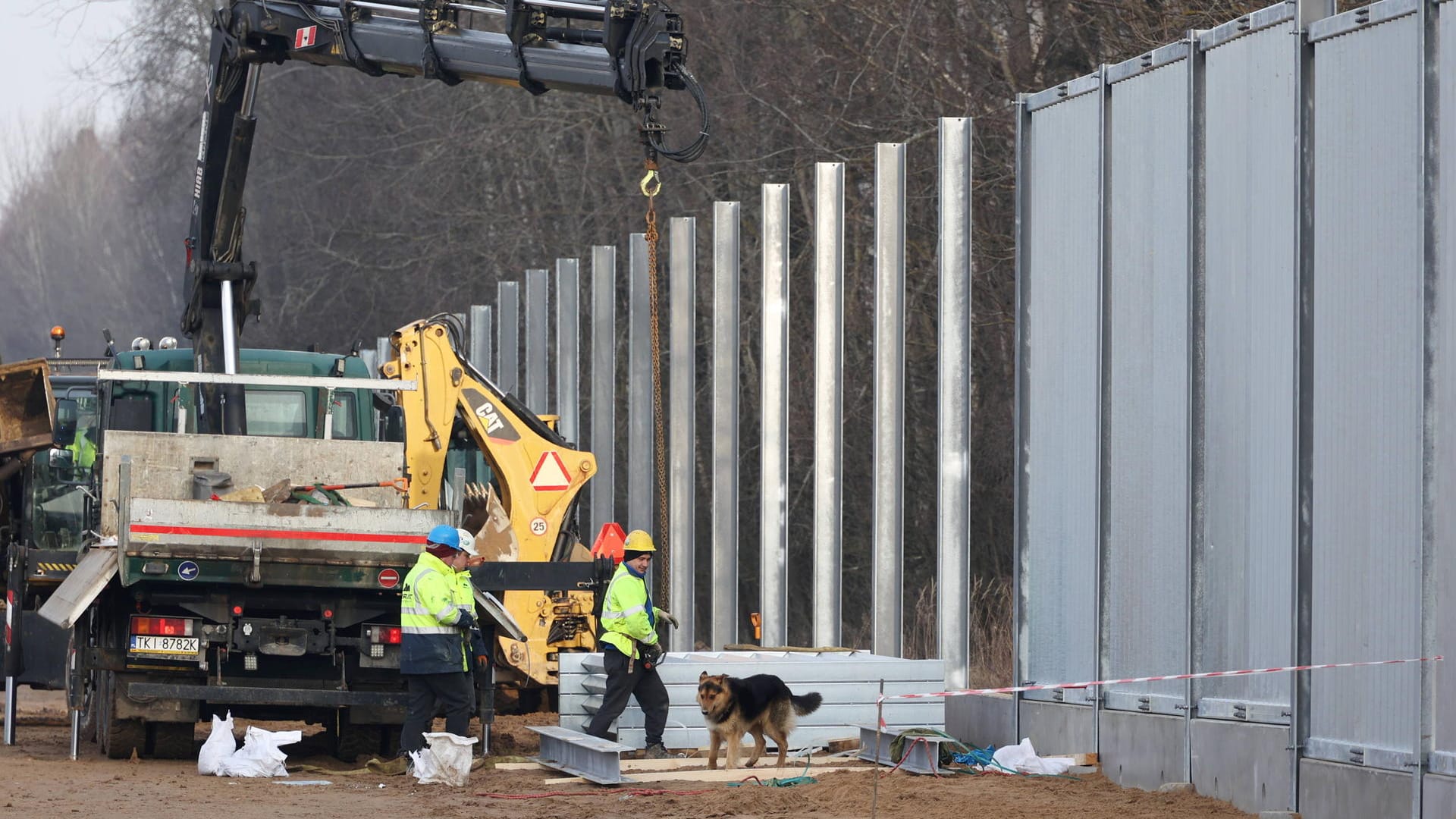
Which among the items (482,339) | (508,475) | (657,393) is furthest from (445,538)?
(482,339)

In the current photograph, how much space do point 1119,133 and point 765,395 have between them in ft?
20.7

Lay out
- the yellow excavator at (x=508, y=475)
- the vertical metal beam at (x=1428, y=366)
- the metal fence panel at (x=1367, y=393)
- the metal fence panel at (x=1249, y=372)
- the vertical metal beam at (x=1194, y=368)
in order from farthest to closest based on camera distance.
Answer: the yellow excavator at (x=508, y=475) < the vertical metal beam at (x=1194, y=368) < the metal fence panel at (x=1249, y=372) < the metal fence panel at (x=1367, y=393) < the vertical metal beam at (x=1428, y=366)

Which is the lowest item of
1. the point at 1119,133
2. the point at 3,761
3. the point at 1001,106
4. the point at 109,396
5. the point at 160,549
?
the point at 3,761

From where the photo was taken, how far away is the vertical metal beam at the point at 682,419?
22266 mm

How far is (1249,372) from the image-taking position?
12406mm

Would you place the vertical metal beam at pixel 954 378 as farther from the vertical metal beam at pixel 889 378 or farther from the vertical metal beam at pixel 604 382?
the vertical metal beam at pixel 604 382

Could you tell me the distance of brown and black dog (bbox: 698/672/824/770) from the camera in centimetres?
1391

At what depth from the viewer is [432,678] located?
46.6 ft

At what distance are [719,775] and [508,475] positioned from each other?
548 cm

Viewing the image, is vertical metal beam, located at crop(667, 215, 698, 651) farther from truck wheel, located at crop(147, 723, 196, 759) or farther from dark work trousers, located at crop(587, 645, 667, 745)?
truck wheel, located at crop(147, 723, 196, 759)

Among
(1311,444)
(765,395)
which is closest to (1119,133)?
(1311,444)

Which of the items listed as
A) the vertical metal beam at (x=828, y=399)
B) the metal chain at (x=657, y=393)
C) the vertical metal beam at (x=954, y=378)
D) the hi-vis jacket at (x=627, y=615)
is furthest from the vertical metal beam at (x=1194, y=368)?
the vertical metal beam at (x=828, y=399)

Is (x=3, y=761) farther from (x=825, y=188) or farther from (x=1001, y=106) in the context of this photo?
(x=1001, y=106)

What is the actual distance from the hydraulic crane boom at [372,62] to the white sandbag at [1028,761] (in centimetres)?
441
